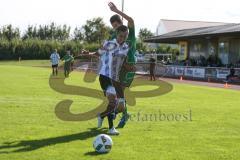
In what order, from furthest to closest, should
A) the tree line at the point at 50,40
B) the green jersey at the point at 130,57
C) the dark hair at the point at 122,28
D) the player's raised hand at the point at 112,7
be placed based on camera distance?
the tree line at the point at 50,40, the green jersey at the point at 130,57, the player's raised hand at the point at 112,7, the dark hair at the point at 122,28

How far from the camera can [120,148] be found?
887 centimetres

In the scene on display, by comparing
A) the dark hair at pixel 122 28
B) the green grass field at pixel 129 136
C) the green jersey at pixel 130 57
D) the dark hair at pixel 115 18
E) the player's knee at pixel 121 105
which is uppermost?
the dark hair at pixel 115 18

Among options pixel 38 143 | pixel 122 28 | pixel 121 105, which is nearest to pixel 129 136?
pixel 121 105

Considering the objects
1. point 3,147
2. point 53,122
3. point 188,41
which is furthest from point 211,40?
point 3,147

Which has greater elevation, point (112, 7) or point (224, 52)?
point (112, 7)

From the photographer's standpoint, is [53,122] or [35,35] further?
[35,35]

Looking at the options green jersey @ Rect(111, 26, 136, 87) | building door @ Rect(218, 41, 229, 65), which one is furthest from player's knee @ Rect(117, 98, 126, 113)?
building door @ Rect(218, 41, 229, 65)

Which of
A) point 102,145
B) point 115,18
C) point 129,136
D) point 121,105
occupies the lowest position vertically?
point 129,136

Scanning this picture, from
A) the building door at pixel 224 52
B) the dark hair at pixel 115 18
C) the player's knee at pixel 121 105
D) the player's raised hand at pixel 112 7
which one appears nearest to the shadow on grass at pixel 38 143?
the player's knee at pixel 121 105

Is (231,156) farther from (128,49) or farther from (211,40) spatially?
(211,40)

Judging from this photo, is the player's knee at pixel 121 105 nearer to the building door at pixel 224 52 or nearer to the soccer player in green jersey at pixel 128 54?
the soccer player in green jersey at pixel 128 54

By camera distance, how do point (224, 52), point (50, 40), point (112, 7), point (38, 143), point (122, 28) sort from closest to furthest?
1. point (38, 143)
2. point (122, 28)
3. point (112, 7)
4. point (224, 52)
5. point (50, 40)

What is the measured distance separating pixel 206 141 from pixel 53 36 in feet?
352

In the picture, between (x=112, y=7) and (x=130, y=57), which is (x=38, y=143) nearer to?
(x=130, y=57)
